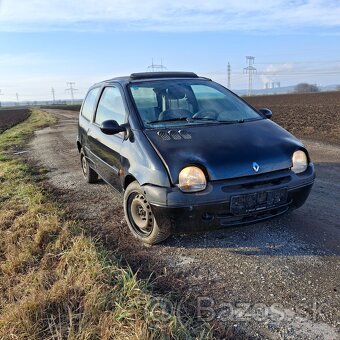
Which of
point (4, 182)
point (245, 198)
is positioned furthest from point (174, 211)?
point (4, 182)

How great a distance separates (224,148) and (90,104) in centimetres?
313

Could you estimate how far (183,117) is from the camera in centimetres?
420

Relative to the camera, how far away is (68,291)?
285cm

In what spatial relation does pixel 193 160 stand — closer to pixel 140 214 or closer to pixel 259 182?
pixel 259 182

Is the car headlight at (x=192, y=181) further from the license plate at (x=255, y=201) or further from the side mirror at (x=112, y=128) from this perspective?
the side mirror at (x=112, y=128)

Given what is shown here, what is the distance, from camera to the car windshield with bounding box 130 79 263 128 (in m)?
4.14

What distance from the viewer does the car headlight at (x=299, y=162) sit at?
367 cm

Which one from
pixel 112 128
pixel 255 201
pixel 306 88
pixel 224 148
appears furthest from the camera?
pixel 306 88

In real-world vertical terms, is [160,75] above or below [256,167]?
above

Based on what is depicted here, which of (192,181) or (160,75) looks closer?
(192,181)

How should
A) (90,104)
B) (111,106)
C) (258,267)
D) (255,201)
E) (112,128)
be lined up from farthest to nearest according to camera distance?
(90,104), (111,106), (112,128), (255,201), (258,267)

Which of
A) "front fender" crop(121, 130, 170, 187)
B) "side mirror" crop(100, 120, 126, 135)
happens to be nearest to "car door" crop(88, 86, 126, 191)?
"side mirror" crop(100, 120, 126, 135)

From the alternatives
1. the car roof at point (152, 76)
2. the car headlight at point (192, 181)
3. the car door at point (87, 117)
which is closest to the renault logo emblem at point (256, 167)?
the car headlight at point (192, 181)

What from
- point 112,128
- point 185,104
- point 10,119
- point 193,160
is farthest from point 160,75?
point 10,119
